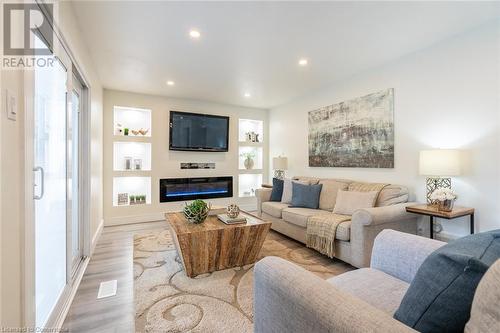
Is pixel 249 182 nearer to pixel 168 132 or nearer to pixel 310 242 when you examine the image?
pixel 168 132

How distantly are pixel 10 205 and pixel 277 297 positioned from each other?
4.07 ft

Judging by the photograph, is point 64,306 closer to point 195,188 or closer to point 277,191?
point 277,191

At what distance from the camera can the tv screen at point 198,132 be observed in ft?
15.4

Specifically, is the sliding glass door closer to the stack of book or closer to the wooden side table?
the stack of book

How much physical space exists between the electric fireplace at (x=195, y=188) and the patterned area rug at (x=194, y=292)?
1.70 m

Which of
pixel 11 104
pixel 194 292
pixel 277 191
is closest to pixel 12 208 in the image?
pixel 11 104

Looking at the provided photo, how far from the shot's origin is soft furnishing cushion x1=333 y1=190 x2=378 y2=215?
287cm

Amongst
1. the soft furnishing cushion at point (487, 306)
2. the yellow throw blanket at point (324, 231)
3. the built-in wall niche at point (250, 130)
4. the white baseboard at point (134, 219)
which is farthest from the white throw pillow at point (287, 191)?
the soft furnishing cushion at point (487, 306)

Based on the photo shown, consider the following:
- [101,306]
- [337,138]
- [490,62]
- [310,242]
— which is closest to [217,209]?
[310,242]

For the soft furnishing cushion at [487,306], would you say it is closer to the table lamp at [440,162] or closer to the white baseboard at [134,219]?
the table lamp at [440,162]

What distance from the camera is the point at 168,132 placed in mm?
4688

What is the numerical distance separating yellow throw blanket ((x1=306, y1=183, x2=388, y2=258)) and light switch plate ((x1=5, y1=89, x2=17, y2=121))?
8.90 ft

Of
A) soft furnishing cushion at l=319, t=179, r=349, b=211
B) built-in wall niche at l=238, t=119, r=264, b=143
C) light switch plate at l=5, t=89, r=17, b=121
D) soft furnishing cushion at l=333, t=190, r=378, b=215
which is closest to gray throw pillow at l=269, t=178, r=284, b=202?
soft furnishing cushion at l=319, t=179, r=349, b=211

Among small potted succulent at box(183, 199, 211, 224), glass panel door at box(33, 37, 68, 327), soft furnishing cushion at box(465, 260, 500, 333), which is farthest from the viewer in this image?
small potted succulent at box(183, 199, 211, 224)
